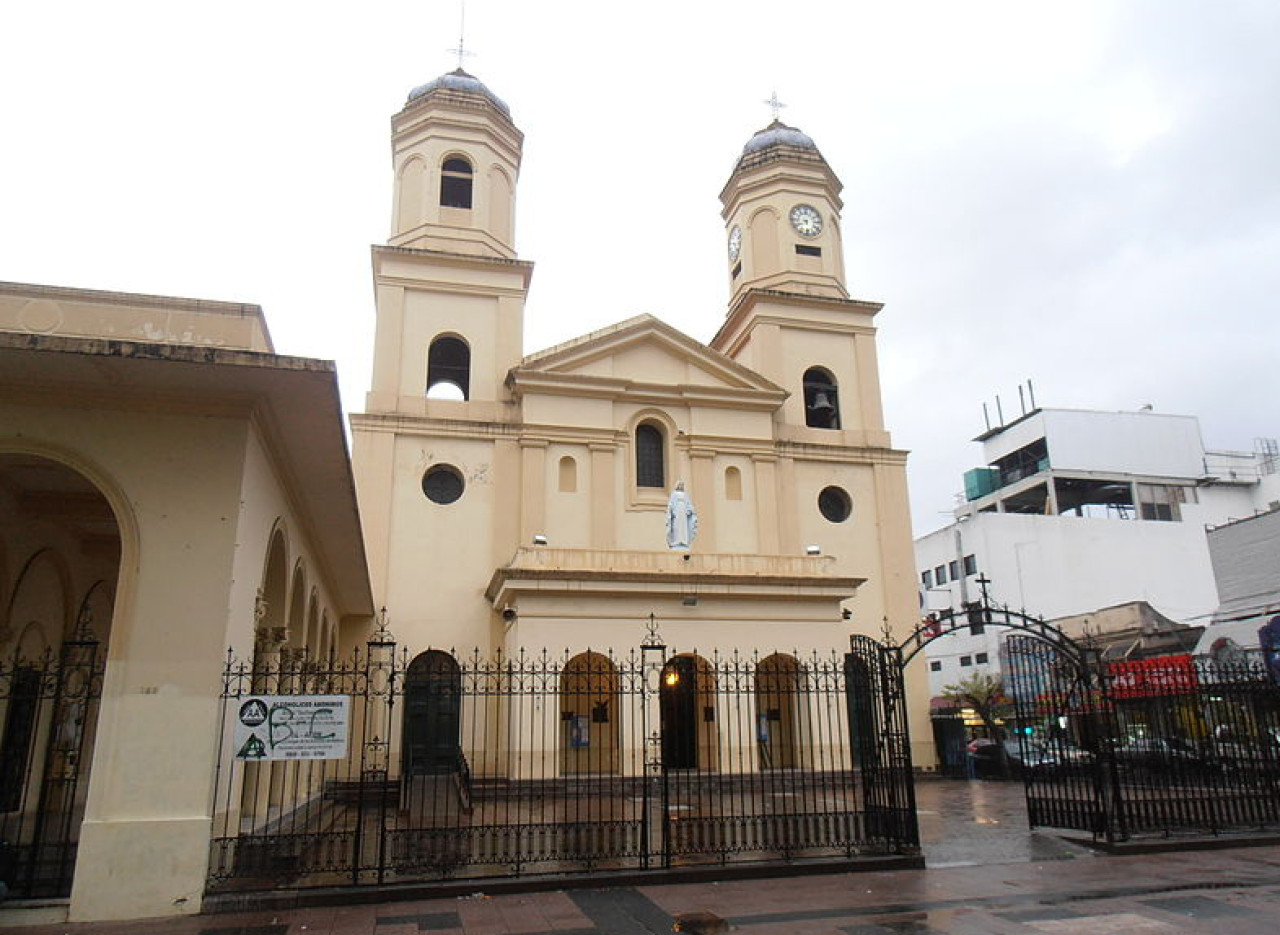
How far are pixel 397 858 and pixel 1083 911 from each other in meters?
7.19

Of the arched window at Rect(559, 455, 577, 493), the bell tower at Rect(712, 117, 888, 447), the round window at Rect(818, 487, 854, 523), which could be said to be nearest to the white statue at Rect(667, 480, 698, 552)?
the arched window at Rect(559, 455, 577, 493)

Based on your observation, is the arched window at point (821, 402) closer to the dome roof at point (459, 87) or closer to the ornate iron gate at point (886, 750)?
the dome roof at point (459, 87)

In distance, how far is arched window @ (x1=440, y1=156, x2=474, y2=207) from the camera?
1067 inches

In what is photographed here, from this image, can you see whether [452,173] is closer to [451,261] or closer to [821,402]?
[451,261]

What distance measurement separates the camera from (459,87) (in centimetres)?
2770

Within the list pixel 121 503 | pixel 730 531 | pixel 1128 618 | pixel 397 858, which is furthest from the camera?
pixel 1128 618

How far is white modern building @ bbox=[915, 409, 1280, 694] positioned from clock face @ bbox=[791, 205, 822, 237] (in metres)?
22.5

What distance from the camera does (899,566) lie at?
26.8 metres

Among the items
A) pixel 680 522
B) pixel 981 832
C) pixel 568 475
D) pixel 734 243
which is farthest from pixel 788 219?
pixel 981 832

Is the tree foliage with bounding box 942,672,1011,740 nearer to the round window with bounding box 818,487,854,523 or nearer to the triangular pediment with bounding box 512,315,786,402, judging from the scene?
the round window with bounding box 818,487,854,523

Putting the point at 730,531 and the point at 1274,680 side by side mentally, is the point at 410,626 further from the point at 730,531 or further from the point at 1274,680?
the point at 1274,680

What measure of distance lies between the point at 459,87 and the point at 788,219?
35.5 ft

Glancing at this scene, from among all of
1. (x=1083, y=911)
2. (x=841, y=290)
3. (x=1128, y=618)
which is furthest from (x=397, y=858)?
(x=1128, y=618)

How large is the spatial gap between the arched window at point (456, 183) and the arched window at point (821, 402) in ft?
37.4
